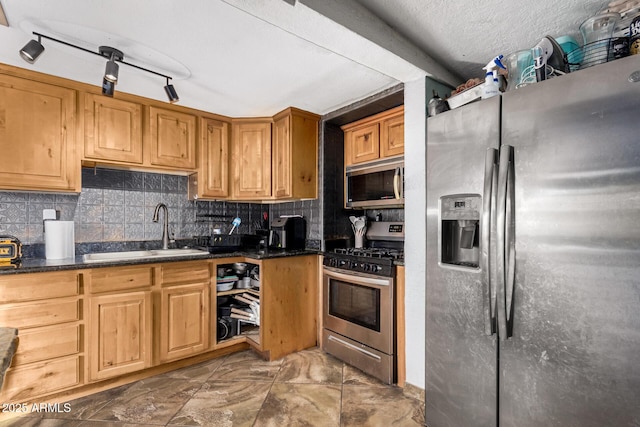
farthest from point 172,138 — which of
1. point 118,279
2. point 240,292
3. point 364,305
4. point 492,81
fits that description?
point 492,81

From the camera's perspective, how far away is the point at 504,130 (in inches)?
56.1

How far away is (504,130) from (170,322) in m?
2.59

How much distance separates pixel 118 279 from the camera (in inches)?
86.1

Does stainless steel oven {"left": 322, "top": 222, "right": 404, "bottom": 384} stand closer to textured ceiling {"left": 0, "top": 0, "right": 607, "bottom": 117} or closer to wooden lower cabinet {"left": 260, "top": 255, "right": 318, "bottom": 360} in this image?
wooden lower cabinet {"left": 260, "top": 255, "right": 318, "bottom": 360}

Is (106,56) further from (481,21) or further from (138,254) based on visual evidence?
(481,21)

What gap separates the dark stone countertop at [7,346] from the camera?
680 mm

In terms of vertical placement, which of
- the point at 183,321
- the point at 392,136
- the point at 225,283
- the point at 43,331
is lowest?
the point at 183,321

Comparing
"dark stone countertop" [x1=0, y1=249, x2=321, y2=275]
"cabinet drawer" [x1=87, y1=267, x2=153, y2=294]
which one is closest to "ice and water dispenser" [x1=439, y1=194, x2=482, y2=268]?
"dark stone countertop" [x1=0, y1=249, x2=321, y2=275]

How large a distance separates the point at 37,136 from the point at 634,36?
338cm

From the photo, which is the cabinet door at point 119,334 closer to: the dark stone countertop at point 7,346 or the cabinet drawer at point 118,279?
the cabinet drawer at point 118,279

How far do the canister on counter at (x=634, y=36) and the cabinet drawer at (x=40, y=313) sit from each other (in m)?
3.21

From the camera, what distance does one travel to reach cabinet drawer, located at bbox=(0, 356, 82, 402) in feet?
5.99

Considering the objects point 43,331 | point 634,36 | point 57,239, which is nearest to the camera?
point 634,36

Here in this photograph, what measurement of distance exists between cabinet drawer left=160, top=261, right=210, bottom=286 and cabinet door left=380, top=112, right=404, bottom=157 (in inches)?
71.6
